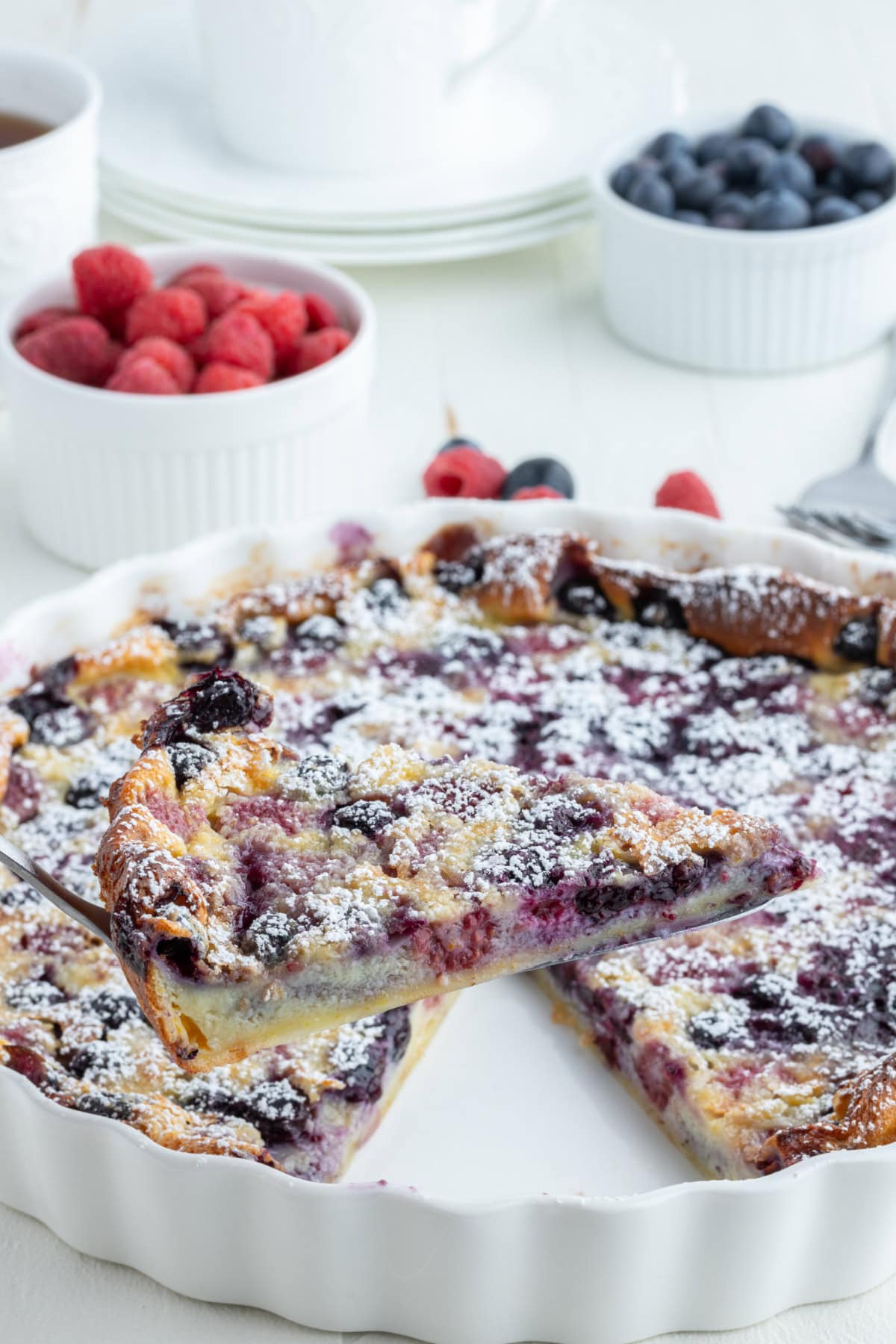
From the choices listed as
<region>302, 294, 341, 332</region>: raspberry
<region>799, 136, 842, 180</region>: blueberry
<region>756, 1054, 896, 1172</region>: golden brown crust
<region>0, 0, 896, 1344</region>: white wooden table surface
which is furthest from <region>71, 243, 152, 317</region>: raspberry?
<region>756, 1054, 896, 1172</region>: golden brown crust

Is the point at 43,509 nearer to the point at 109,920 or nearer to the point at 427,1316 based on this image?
the point at 109,920

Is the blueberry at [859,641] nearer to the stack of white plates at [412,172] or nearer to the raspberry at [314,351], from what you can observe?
the raspberry at [314,351]

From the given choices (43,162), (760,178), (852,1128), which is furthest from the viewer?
(760,178)

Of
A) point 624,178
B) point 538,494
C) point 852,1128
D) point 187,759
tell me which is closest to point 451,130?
point 624,178

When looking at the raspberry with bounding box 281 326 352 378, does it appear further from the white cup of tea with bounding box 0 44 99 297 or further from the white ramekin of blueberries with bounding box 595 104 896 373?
the white ramekin of blueberries with bounding box 595 104 896 373

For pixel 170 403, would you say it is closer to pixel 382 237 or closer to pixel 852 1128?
pixel 382 237

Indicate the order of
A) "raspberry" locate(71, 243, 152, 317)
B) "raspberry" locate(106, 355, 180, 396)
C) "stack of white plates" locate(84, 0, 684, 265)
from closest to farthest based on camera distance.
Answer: "raspberry" locate(106, 355, 180, 396), "raspberry" locate(71, 243, 152, 317), "stack of white plates" locate(84, 0, 684, 265)
